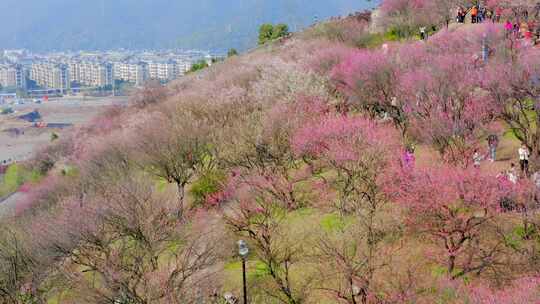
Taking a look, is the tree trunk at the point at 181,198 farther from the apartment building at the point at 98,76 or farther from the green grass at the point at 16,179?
the apartment building at the point at 98,76

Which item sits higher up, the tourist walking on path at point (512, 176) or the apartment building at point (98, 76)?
the tourist walking on path at point (512, 176)

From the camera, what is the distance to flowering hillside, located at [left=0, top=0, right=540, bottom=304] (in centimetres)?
1684

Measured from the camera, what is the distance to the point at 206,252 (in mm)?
18078

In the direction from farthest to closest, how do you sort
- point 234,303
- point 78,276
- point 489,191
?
point 78,276
point 234,303
point 489,191

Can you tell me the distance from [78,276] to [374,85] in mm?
19196

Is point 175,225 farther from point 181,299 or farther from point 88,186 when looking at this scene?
point 88,186

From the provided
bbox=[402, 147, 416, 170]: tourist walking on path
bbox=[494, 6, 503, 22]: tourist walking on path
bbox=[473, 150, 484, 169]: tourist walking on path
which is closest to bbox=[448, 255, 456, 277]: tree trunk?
bbox=[402, 147, 416, 170]: tourist walking on path

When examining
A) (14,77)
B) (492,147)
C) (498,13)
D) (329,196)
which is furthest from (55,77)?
(492,147)

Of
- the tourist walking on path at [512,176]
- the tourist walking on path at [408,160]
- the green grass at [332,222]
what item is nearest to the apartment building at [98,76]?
the green grass at [332,222]

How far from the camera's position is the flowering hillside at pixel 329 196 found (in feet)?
55.3

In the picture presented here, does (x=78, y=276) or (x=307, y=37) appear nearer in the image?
(x=78, y=276)

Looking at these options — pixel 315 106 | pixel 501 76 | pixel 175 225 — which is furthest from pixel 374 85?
pixel 175 225

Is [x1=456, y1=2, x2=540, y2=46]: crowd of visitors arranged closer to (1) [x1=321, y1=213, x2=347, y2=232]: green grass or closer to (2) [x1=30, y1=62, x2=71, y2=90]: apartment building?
(1) [x1=321, y1=213, x2=347, y2=232]: green grass

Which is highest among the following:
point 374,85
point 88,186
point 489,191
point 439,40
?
point 439,40
